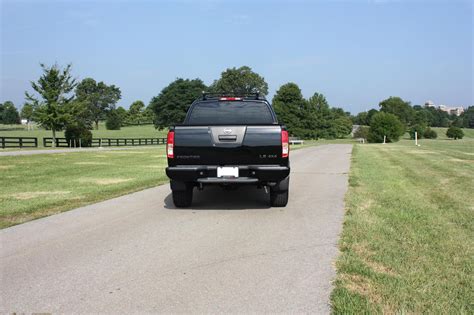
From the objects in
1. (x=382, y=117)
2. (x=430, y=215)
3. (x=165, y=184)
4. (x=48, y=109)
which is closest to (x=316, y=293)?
(x=430, y=215)

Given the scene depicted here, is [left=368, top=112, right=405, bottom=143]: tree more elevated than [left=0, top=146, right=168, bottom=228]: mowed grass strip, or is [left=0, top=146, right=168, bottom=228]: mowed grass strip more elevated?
[left=368, top=112, right=405, bottom=143]: tree

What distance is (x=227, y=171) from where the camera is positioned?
6.73 m

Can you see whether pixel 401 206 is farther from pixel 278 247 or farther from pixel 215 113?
pixel 215 113

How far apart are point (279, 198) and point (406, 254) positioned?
126 inches

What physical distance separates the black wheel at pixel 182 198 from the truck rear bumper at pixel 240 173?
2.25ft

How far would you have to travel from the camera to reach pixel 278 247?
194 inches

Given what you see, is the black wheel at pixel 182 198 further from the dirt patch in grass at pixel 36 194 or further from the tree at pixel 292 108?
the tree at pixel 292 108

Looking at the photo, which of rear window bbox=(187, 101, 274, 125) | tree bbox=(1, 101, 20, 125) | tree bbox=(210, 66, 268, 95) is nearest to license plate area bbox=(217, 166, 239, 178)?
rear window bbox=(187, 101, 274, 125)

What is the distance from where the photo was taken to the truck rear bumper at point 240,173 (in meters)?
6.68

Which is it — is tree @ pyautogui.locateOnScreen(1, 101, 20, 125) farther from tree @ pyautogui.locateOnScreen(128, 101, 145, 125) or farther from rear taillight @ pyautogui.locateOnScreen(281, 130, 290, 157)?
rear taillight @ pyautogui.locateOnScreen(281, 130, 290, 157)

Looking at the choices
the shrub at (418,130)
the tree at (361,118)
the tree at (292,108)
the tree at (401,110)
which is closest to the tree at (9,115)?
the tree at (292,108)

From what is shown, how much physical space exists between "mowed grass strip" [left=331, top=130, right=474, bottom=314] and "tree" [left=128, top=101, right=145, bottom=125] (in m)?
137

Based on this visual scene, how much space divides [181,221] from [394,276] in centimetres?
357

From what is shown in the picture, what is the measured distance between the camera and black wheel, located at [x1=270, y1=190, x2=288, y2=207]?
7352mm
